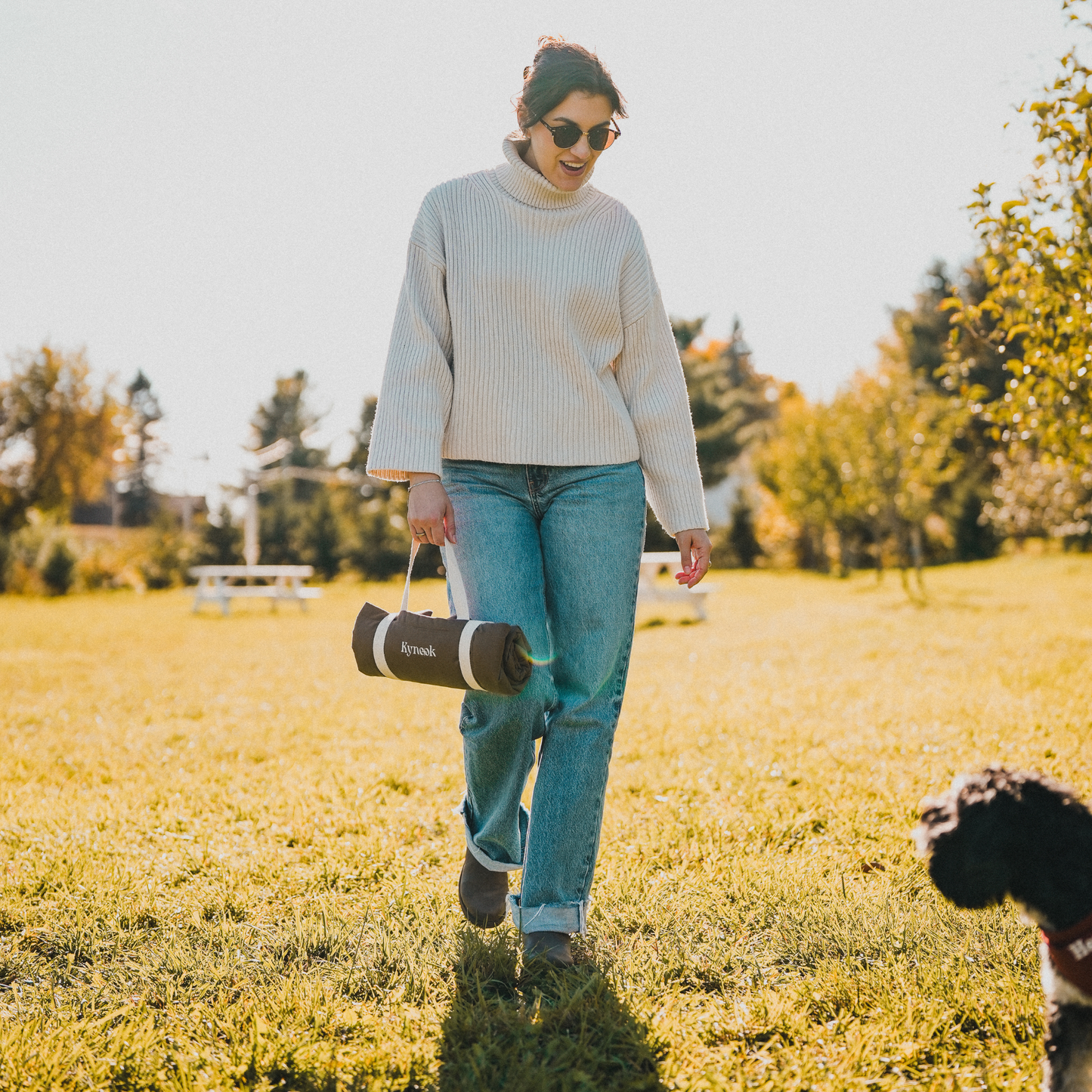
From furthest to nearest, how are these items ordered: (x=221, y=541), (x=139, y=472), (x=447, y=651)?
(x=139, y=472), (x=221, y=541), (x=447, y=651)

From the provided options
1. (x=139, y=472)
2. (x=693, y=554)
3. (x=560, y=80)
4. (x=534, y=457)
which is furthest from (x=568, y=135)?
(x=139, y=472)

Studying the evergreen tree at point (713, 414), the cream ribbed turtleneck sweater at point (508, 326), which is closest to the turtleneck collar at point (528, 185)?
the cream ribbed turtleneck sweater at point (508, 326)

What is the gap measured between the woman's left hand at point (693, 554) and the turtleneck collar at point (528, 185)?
37.5 inches

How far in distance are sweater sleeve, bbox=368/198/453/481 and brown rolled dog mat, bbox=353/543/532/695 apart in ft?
0.78

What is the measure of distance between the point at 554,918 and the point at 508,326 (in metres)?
1.53

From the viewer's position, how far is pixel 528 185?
8.31 ft

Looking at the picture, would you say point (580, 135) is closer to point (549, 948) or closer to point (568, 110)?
point (568, 110)

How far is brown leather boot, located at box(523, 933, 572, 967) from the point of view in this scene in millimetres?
2391

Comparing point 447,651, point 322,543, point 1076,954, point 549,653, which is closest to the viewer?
point 1076,954

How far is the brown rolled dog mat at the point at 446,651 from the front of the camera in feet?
7.48

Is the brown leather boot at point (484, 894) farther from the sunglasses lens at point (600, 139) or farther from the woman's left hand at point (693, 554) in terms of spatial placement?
the sunglasses lens at point (600, 139)

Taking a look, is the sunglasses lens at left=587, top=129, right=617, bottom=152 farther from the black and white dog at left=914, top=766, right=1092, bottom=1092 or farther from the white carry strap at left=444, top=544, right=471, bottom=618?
the black and white dog at left=914, top=766, right=1092, bottom=1092

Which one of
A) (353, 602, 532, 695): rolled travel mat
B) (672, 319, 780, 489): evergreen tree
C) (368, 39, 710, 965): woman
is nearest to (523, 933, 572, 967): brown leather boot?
(368, 39, 710, 965): woman

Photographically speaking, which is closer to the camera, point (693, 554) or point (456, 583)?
point (456, 583)
